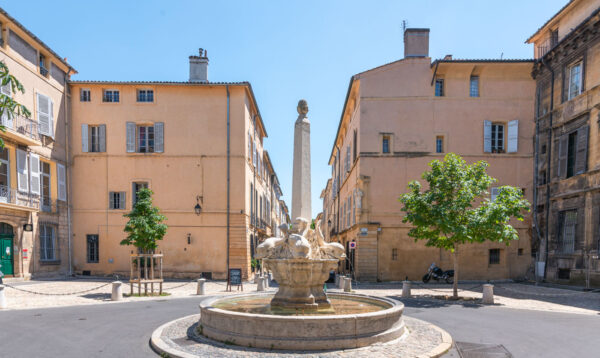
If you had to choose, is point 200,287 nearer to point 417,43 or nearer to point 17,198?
point 17,198

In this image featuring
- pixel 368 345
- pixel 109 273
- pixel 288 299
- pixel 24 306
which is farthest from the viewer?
pixel 109 273

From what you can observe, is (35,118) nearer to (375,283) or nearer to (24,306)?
(24,306)

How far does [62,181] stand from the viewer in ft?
71.7

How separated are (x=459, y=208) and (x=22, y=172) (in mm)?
20600

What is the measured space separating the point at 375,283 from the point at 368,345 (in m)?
14.8

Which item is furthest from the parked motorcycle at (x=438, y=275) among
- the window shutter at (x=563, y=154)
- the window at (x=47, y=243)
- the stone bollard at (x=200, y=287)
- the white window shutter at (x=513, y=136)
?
the window at (x=47, y=243)

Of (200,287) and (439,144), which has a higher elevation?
(439,144)

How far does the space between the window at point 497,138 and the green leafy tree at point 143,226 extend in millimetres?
19249

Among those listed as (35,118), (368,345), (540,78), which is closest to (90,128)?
(35,118)

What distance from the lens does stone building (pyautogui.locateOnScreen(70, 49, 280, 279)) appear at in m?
22.4

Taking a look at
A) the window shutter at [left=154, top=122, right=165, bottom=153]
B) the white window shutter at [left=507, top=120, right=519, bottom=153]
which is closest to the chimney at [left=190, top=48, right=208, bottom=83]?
the window shutter at [left=154, top=122, right=165, bottom=153]

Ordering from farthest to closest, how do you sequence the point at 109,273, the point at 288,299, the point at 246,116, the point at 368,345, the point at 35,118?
the point at 246,116 → the point at 109,273 → the point at 35,118 → the point at 288,299 → the point at 368,345

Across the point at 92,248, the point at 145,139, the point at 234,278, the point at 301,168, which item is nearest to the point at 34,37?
the point at 145,139

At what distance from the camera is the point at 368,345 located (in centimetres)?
696
